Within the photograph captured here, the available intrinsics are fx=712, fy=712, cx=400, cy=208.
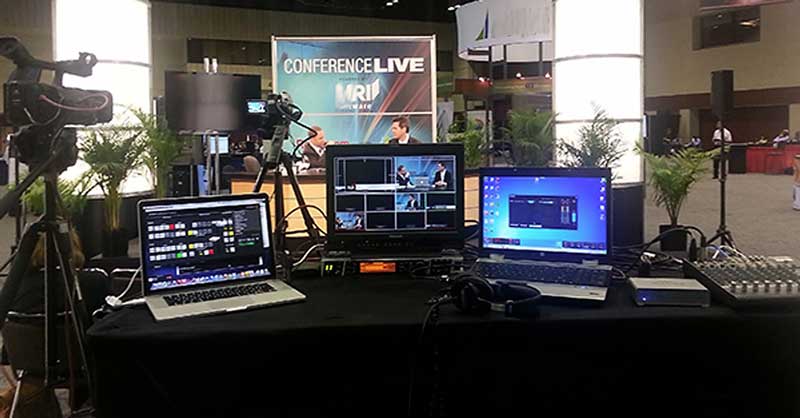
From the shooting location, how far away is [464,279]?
188 centimetres

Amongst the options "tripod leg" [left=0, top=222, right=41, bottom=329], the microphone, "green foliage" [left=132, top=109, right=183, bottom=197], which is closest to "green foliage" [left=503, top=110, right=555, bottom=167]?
the microphone

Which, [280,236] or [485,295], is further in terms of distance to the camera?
[280,236]

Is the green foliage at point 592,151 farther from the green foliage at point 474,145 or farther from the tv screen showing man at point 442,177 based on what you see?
the green foliage at point 474,145

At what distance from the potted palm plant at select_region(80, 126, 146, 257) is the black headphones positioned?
223cm

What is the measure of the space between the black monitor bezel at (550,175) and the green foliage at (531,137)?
935 mm

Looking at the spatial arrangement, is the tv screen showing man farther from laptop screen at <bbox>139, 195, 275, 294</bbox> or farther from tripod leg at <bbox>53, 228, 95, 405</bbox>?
tripod leg at <bbox>53, 228, 95, 405</bbox>

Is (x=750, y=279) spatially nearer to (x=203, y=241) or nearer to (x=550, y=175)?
(x=550, y=175)

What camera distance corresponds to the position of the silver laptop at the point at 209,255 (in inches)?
76.7

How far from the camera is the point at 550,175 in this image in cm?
213

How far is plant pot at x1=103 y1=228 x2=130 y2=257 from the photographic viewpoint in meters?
3.54

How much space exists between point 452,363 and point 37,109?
4.51ft

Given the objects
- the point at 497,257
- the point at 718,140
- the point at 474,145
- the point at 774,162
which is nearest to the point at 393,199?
the point at 497,257

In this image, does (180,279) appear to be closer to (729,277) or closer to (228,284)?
(228,284)

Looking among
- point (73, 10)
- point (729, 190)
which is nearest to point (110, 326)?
point (73, 10)
